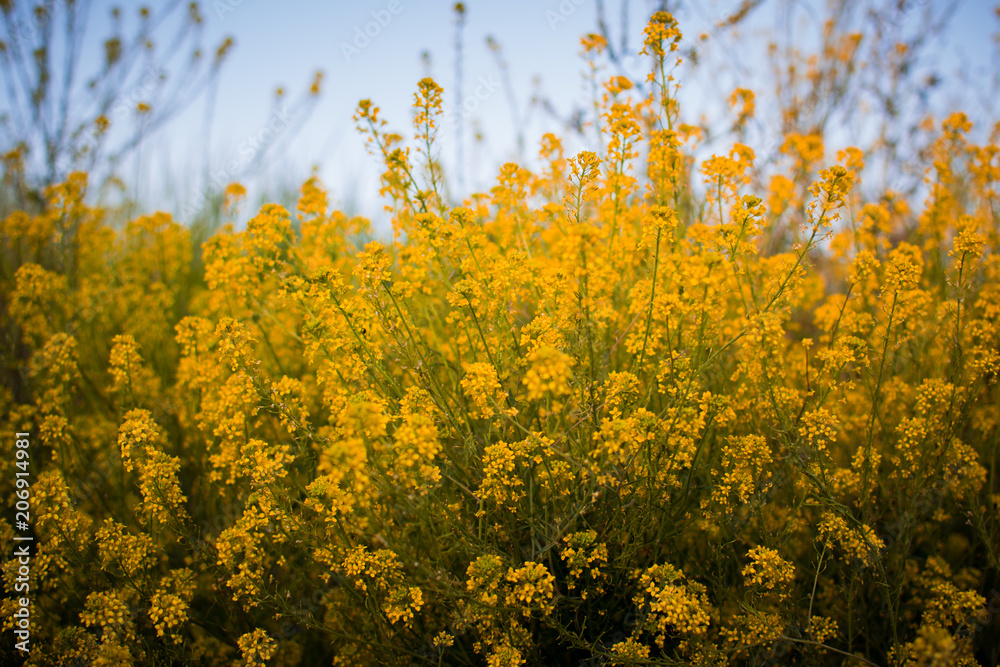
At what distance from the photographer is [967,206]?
5488 mm

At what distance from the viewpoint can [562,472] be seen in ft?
6.78

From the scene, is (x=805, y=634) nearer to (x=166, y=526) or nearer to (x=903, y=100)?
(x=166, y=526)

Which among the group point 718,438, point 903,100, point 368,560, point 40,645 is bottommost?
point 40,645

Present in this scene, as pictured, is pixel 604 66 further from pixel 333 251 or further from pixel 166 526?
pixel 166 526

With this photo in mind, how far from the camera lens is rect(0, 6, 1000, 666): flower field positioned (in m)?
1.96

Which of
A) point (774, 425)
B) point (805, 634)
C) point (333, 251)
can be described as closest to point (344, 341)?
point (333, 251)

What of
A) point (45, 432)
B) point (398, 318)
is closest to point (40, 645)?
point (45, 432)

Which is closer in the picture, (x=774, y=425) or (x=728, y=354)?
(x=774, y=425)

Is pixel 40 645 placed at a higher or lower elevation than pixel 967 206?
lower

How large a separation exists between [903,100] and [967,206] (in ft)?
4.31

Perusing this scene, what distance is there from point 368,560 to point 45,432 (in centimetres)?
188

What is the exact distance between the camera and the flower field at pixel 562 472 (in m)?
1.96

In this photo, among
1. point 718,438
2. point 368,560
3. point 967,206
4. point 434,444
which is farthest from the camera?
point 967,206

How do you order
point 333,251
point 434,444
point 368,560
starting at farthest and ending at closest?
point 333,251, point 368,560, point 434,444
